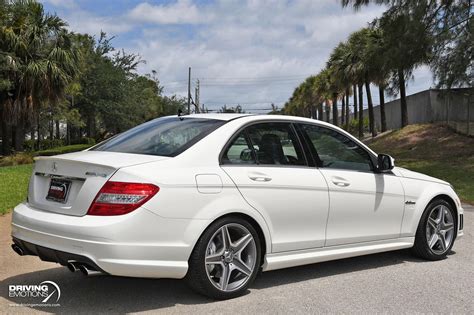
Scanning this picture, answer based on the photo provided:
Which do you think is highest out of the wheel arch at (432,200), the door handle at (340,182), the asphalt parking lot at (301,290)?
the door handle at (340,182)

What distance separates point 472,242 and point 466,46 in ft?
42.2

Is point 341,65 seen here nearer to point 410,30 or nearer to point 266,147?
point 410,30

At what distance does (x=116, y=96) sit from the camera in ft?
143

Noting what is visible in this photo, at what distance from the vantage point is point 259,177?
5047 millimetres

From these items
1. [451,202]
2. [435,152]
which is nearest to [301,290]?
[451,202]

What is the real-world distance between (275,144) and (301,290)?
1.42m

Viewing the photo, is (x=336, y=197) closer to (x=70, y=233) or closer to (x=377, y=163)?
(x=377, y=163)

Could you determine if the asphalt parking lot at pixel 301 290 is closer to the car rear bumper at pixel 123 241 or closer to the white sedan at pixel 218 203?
the white sedan at pixel 218 203

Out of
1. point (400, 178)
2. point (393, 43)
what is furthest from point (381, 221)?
point (393, 43)

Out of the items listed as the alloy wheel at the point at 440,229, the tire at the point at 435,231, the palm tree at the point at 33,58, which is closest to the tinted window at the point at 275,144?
the tire at the point at 435,231

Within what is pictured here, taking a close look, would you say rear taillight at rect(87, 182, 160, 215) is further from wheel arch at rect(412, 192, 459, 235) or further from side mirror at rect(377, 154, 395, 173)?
wheel arch at rect(412, 192, 459, 235)

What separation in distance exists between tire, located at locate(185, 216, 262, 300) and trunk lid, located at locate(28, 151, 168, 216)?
2.66ft

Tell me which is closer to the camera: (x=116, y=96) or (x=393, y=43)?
(x=393, y=43)

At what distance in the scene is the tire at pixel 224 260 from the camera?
183 inches
